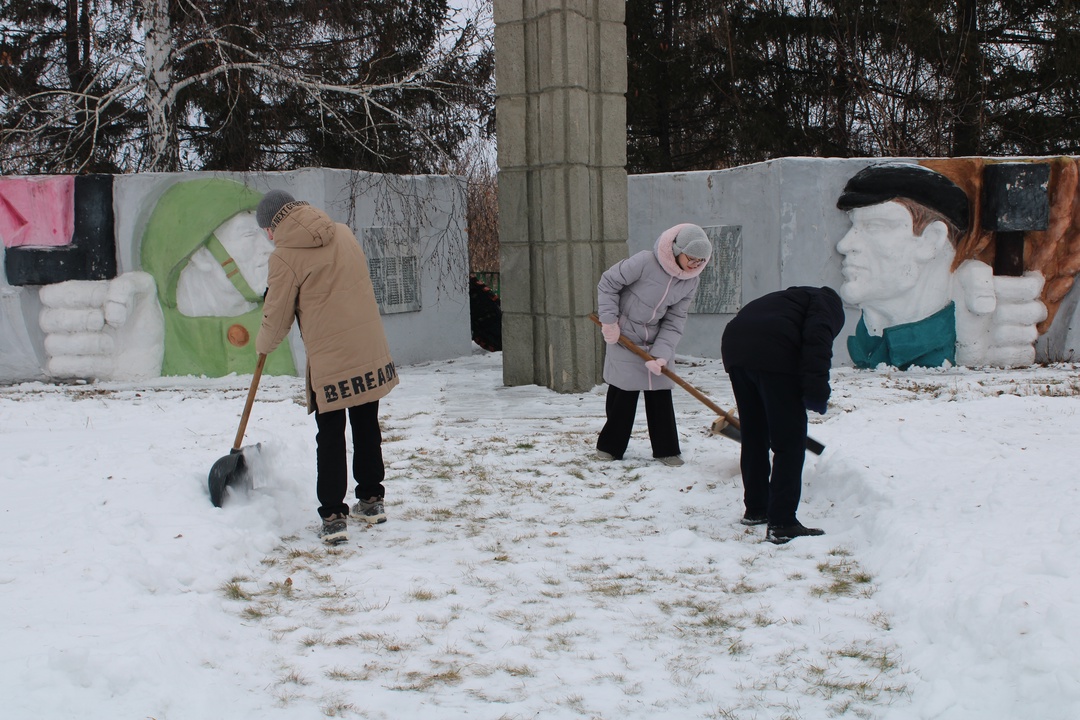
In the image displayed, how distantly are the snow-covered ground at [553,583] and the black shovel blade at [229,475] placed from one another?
95mm

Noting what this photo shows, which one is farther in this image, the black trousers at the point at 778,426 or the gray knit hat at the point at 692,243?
the gray knit hat at the point at 692,243

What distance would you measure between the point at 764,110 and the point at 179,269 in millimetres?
11166

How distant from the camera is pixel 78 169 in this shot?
46.1 feet

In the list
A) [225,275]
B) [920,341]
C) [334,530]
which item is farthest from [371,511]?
[920,341]

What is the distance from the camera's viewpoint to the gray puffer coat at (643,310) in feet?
20.5

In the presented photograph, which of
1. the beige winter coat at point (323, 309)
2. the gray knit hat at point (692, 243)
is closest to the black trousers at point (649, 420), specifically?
the gray knit hat at point (692, 243)

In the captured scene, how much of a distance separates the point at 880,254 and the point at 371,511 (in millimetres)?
7351

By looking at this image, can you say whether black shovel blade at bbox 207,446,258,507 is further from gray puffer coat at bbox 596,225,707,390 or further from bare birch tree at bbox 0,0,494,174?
bare birch tree at bbox 0,0,494,174

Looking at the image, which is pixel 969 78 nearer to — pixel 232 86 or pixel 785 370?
pixel 232 86

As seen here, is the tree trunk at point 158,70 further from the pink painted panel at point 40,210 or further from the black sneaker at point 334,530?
the black sneaker at point 334,530

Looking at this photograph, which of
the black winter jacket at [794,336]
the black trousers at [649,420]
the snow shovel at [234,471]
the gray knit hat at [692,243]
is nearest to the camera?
the black winter jacket at [794,336]

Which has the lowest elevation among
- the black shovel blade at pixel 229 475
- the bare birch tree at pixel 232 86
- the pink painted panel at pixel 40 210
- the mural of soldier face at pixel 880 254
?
the black shovel blade at pixel 229 475

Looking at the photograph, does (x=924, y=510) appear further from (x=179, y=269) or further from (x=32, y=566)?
(x=179, y=269)

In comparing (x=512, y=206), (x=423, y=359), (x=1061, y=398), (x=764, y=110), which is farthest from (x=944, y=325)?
(x=764, y=110)
